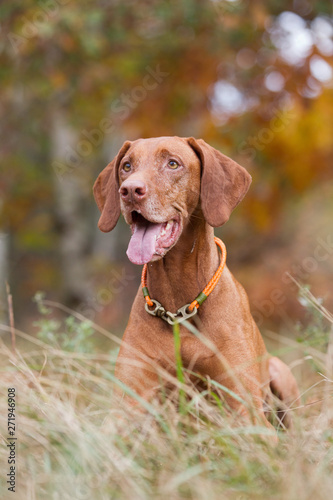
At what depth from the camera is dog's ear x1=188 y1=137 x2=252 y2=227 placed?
3.65m

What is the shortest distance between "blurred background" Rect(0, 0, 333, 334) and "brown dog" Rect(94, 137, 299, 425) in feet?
12.2

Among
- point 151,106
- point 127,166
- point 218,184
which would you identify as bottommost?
point 151,106

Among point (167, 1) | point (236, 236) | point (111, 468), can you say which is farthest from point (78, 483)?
point (236, 236)

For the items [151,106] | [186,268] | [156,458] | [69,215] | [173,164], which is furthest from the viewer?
[69,215]

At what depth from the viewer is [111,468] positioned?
248cm

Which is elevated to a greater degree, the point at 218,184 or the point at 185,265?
the point at 218,184

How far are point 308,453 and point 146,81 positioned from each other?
7.64m

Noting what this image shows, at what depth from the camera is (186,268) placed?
3.77 metres

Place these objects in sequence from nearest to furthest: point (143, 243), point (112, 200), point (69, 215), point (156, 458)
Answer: point (156, 458) → point (143, 243) → point (112, 200) → point (69, 215)

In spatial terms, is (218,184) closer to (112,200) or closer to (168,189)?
(168,189)

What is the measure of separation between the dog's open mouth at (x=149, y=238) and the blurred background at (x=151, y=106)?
3.92 metres

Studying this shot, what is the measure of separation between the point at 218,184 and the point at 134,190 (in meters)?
0.58

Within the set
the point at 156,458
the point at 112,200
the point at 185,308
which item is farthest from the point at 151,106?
the point at 156,458

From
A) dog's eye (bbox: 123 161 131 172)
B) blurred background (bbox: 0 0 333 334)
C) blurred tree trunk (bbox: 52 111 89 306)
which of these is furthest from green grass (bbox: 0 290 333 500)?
blurred tree trunk (bbox: 52 111 89 306)
